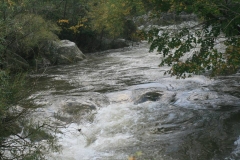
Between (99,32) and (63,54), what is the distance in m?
5.93

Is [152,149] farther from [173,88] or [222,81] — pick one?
[222,81]

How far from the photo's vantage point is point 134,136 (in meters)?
7.97

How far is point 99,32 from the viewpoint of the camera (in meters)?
25.5

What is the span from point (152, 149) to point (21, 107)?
9.68 ft

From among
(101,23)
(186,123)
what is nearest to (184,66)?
(186,123)

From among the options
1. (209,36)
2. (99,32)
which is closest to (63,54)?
(99,32)

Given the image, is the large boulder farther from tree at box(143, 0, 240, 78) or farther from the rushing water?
tree at box(143, 0, 240, 78)

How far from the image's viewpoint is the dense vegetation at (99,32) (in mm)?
5355

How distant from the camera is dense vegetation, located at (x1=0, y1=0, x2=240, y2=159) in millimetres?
5355

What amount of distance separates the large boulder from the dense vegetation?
58 centimetres

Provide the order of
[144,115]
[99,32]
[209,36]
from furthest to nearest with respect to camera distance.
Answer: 1. [99,32]
2. [144,115]
3. [209,36]

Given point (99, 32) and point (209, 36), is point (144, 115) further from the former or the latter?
point (99, 32)

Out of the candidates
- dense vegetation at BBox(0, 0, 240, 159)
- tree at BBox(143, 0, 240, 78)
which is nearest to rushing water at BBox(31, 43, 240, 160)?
dense vegetation at BBox(0, 0, 240, 159)

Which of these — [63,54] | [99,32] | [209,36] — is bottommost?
[63,54]
